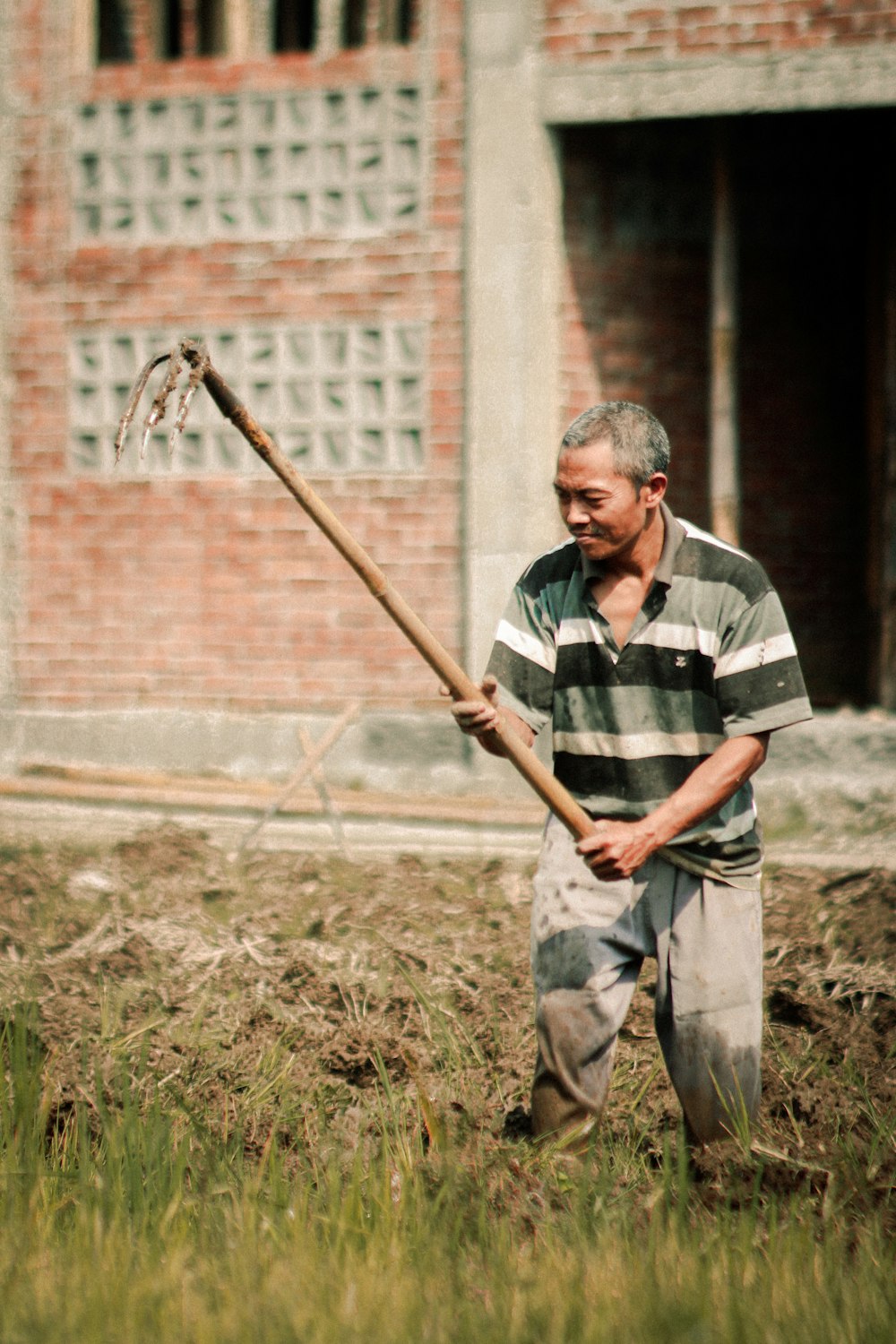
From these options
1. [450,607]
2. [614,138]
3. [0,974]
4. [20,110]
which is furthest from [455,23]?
[0,974]

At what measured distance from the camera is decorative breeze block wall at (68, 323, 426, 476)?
29.4 ft

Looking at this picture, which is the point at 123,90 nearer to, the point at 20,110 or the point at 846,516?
the point at 20,110

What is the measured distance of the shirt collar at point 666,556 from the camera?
358 centimetres

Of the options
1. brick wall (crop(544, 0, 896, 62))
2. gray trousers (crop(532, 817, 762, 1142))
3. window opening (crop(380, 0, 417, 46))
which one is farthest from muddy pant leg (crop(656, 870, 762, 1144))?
window opening (crop(380, 0, 417, 46))

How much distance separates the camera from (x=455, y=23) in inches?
343

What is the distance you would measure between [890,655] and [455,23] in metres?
4.21

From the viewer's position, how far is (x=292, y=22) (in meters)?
9.14

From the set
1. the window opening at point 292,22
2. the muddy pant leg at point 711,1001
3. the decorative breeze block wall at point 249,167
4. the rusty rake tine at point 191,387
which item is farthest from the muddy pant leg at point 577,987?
the window opening at point 292,22

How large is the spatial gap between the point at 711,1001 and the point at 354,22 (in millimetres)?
7002

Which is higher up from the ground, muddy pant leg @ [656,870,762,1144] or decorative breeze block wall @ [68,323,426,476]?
decorative breeze block wall @ [68,323,426,476]

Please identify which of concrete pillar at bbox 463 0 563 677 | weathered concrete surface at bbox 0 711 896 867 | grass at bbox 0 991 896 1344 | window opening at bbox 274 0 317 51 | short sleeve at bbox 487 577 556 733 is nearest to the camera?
grass at bbox 0 991 896 1344

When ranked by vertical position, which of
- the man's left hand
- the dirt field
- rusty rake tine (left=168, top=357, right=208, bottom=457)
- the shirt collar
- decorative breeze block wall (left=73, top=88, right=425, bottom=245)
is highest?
decorative breeze block wall (left=73, top=88, right=425, bottom=245)

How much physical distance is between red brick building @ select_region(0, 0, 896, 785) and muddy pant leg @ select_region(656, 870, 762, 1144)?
505 cm

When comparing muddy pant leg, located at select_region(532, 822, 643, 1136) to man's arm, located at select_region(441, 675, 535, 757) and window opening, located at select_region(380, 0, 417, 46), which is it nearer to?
man's arm, located at select_region(441, 675, 535, 757)
